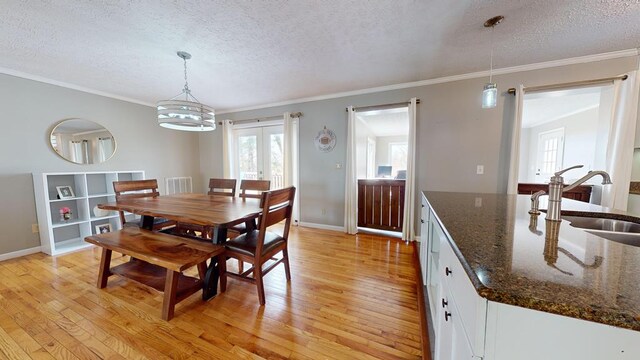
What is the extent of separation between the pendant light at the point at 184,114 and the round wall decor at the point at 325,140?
182 cm

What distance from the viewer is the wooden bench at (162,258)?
5.01 ft

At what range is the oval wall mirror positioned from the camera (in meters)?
2.96

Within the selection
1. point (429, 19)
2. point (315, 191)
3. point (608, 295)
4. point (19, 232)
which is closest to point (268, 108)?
point (315, 191)

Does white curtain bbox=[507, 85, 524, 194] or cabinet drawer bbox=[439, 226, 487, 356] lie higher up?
white curtain bbox=[507, 85, 524, 194]

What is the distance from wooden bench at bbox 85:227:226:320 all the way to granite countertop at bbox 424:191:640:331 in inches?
61.0

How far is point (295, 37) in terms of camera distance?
2002mm

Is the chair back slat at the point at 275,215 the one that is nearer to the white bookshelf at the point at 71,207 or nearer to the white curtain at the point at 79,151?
the white bookshelf at the point at 71,207

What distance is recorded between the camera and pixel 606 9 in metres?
1.67

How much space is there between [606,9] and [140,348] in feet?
13.2

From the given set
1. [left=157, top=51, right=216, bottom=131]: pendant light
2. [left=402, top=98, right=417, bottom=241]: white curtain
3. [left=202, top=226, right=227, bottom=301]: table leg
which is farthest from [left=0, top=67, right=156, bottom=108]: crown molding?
[left=402, top=98, right=417, bottom=241]: white curtain

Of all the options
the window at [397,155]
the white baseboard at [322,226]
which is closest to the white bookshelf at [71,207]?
the white baseboard at [322,226]

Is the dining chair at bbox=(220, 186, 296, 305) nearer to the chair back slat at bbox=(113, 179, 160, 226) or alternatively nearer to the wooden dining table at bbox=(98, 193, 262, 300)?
the wooden dining table at bbox=(98, 193, 262, 300)

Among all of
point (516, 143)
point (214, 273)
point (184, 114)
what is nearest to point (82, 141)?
point (184, 114)

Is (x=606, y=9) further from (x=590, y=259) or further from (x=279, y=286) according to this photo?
(x=279, y=286)
